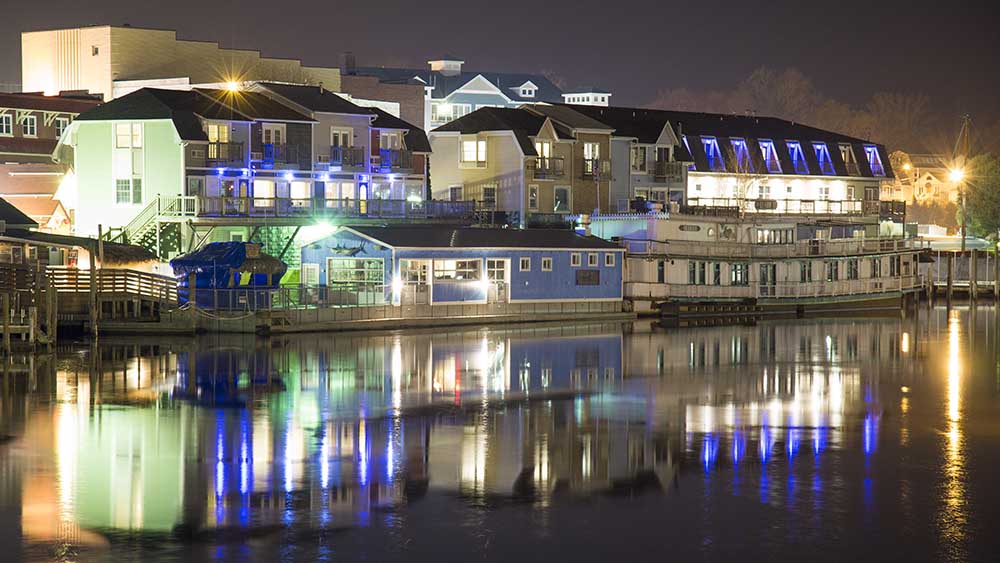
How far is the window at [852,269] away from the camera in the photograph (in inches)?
3105

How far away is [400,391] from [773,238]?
44438mm

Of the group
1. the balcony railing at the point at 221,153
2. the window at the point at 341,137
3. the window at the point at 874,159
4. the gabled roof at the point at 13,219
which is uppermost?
the window at the point at 874,159

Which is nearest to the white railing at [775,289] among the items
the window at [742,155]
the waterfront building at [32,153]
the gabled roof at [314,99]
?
the window at [742,155]

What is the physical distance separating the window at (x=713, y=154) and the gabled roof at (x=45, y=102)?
40.0m

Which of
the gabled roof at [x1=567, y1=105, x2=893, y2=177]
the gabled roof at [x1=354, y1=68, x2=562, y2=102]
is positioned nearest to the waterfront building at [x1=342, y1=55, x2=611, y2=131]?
the gabled roof at [x1=354, y1=68, x2=562, y2=102]

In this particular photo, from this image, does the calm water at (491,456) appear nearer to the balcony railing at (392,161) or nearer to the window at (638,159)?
the balcony railing at (392,161)

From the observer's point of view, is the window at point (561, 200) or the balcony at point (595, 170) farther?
the balcony at point (595, 170)

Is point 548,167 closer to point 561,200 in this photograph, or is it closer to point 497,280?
point 561,200

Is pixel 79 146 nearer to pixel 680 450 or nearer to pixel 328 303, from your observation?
pixel 328 303

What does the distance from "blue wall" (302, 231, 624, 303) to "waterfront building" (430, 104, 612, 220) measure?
38.8ft

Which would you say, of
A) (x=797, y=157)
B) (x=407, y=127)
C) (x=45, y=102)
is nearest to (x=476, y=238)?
(x=407, y=127)

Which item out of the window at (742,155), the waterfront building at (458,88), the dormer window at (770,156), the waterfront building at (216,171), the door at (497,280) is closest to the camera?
the door at (497,280)

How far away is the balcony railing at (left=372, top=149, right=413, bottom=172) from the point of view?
77500 mm

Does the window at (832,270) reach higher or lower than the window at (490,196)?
lower
